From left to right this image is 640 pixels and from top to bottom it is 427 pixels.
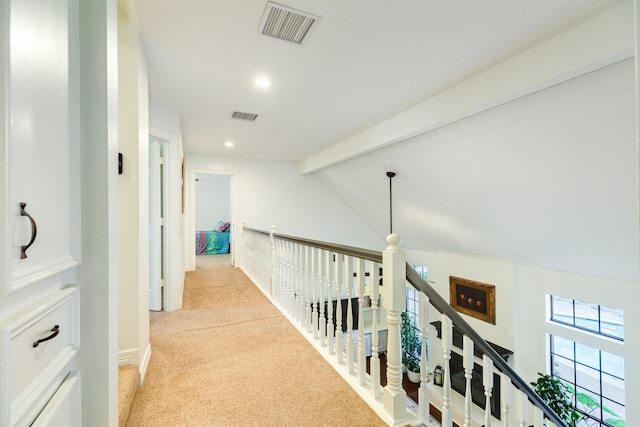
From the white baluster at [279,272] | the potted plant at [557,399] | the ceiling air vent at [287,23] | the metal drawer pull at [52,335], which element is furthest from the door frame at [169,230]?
the potted plant at [557,399]

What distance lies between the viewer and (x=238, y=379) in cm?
192

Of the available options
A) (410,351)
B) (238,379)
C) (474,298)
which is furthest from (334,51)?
(410,351)

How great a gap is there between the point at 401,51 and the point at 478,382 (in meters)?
5.23

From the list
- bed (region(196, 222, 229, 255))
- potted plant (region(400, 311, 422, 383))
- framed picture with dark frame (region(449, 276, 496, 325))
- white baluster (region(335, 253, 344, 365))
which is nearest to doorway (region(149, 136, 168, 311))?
white baluster (region(335, 253, 344, 365))

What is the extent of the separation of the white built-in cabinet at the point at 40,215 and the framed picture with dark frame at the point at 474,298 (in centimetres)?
544

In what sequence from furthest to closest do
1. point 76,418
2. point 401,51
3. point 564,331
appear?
point 564,331, point 401,51, point 76,418

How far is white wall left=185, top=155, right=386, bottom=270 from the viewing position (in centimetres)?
578

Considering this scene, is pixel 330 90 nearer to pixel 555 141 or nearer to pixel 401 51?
pixel 401 51

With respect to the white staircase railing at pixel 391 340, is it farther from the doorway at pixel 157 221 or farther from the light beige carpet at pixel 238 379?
the doorway at pixel 157 221

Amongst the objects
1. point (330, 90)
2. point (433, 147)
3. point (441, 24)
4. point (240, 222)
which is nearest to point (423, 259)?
point (433, 147)

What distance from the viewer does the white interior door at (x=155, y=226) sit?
322 cm

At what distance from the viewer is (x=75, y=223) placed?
0.96 metres

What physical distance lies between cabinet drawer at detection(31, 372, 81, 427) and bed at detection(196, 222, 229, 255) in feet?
25.1

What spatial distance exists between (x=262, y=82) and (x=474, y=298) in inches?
194
